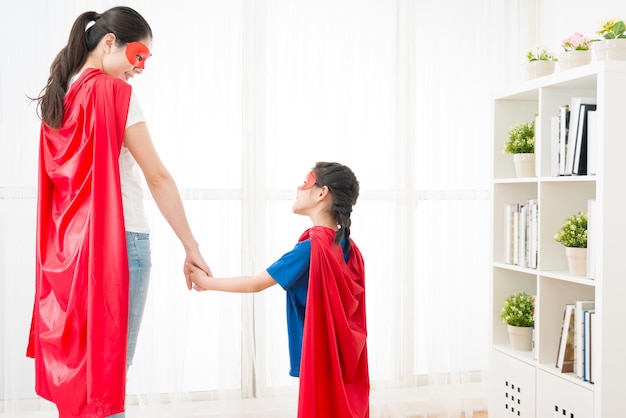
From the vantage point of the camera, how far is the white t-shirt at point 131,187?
1709 millimetres

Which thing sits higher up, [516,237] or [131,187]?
[131,187]

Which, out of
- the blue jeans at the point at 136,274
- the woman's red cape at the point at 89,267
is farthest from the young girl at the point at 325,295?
the woman's red cape at the point at 89,267

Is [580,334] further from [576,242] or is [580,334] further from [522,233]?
[522,233]

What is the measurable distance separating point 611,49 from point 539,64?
0.37 meters

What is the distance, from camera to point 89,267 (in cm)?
160

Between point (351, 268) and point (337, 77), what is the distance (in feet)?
4.25

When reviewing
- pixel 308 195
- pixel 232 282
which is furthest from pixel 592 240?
pixel 232 282

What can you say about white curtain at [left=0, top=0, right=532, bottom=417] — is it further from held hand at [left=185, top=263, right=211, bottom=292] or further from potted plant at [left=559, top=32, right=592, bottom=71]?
potted plant at [left=559, top=32, right=592, bottom=71]

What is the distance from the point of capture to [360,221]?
3.19 m

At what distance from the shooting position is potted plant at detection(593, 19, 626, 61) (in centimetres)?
Result: 222

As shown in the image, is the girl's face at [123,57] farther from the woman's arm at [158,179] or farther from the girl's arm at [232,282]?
the girl's arm at [232,282]

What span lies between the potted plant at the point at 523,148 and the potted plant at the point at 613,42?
0.47m

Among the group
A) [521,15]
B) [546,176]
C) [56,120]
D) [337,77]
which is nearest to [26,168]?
[56,120]

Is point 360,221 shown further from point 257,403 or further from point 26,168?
point 26,168
